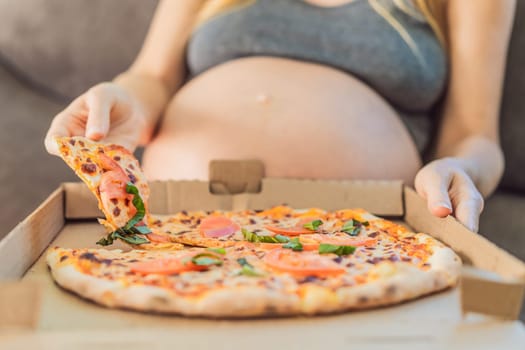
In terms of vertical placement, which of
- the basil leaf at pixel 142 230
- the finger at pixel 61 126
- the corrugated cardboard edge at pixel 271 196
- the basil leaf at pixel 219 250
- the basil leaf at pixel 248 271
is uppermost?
the finger at pixel 61 126

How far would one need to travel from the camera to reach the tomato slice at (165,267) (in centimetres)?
63

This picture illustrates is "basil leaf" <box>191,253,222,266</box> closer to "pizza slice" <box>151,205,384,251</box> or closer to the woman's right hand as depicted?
"pizza slice" <box>151,205,384,251</box>

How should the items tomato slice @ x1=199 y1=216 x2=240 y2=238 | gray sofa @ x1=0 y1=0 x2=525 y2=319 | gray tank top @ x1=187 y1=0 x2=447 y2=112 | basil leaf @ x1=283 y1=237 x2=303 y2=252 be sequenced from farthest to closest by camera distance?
gray sofa @ x1=0 y1=0 x2=525 y2=319, gray tank top @ x1=187 y1=0 x2=447 y2=112, tomato slice @ x1=199 y1=216 x2=240 y2=238, basil leaf @ x1=283 y1=237 x2=303 y2=252

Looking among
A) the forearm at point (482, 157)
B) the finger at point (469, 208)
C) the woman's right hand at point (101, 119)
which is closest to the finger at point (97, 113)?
the woman's right hand at point (101, 119)

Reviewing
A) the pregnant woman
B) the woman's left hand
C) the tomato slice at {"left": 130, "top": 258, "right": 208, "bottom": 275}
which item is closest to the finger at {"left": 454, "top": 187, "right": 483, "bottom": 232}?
the woman's left hand

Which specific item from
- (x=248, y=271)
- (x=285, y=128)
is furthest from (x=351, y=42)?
(x=248, y=271)

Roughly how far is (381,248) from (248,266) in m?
0.18

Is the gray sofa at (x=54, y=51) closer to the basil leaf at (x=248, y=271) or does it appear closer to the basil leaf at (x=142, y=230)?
A: the basil leaf at (x=142, y=230)

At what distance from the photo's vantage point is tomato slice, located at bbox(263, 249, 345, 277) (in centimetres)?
63

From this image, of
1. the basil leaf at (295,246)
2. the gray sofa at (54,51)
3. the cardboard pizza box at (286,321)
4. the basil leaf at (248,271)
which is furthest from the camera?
the gray sofa at (54,51)

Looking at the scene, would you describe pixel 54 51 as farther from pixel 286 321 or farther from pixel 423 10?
pixel 286 321

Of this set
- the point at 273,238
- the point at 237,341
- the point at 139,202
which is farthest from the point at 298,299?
the point at 139,202

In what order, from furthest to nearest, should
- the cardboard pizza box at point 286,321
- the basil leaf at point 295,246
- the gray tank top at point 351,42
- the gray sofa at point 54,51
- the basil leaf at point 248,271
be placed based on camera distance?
the gray sofa at point 54,51
the gray tank top at point 351,42
the basil leaf at point 295,246
the basil leaf at point 248,271
the cardboard pizza box at point 286,321

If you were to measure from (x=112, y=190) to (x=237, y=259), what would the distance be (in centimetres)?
21
